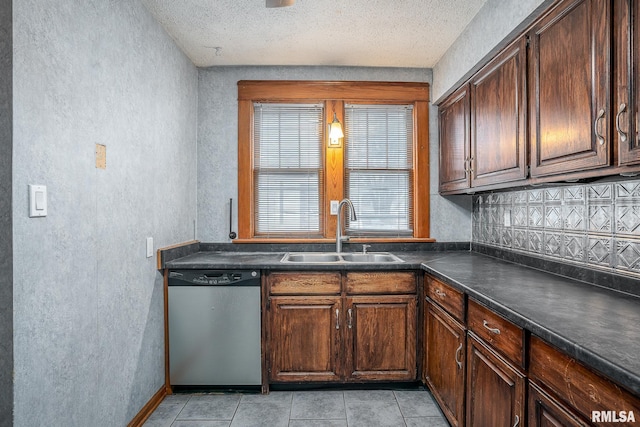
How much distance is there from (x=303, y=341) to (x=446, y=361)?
0.96 m

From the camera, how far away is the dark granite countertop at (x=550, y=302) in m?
0.97

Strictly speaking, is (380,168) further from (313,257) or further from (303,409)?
(303,409)

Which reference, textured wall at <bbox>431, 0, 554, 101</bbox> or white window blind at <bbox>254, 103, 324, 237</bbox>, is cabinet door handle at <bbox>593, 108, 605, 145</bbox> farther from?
white window blind at <bbox>254, 103, 324, 237</bbox>

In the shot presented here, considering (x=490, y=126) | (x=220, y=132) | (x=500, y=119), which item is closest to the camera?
(x=500, y=119)

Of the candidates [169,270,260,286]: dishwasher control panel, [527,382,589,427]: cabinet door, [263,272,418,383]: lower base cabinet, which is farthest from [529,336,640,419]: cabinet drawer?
[169,270,260,286]: dishwasher control panel

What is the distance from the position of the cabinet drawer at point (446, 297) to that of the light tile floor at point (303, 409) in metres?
0.72

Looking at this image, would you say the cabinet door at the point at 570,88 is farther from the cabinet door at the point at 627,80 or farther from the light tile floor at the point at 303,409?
the light tile floor at the point at 303,409

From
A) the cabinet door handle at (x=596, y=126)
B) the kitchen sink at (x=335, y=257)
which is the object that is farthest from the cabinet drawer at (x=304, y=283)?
the cabinet door handle at (x=596, y=126)

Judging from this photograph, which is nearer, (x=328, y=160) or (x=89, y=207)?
(x=89, y=207)

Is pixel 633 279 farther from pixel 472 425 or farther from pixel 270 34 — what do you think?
pixel 270 34

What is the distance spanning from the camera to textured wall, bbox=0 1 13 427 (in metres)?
1.24

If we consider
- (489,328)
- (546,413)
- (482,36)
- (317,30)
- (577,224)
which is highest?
(317,30)

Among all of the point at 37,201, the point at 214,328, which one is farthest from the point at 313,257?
the point at 37,201

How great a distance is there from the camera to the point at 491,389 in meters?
1.56
